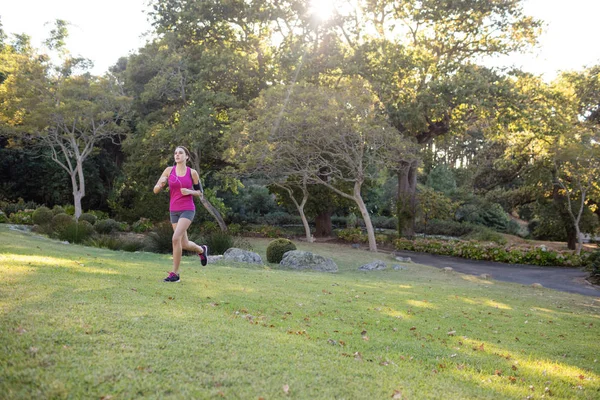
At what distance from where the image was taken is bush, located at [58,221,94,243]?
16.6 metres

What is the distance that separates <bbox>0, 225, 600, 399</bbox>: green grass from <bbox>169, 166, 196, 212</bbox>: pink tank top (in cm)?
118

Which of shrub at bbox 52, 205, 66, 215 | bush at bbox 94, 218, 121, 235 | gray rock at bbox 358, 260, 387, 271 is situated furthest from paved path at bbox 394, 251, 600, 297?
shrub at bbox 52, 205, 66, 215

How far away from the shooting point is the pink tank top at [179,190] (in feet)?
22.1

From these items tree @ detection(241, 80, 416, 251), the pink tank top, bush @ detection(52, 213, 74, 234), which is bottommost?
bush @ detection(52, 213, 74, 234)

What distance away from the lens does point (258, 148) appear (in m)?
19.3

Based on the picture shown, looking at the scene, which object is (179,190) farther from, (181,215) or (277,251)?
(277,251)

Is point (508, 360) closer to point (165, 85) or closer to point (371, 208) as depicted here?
point (165, 85)

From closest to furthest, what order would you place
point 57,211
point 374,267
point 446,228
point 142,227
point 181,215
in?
point 181,215 < point 374,267 < point 57,211 < point 142,227 < point 446,228

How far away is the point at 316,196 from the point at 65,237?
15.5 m

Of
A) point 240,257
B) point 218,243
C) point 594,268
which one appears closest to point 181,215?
point 240,257

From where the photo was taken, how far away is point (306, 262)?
1470cm

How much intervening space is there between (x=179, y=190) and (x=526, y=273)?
15.2m

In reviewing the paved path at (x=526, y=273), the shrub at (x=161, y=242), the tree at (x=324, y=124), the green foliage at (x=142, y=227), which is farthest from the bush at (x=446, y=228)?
the shrub at (x=161, y=242)

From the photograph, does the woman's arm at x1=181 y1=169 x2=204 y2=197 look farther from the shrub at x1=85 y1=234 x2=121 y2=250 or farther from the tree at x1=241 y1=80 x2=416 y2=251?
the tree at x1=241 y1=80 x2=416 y2=251
